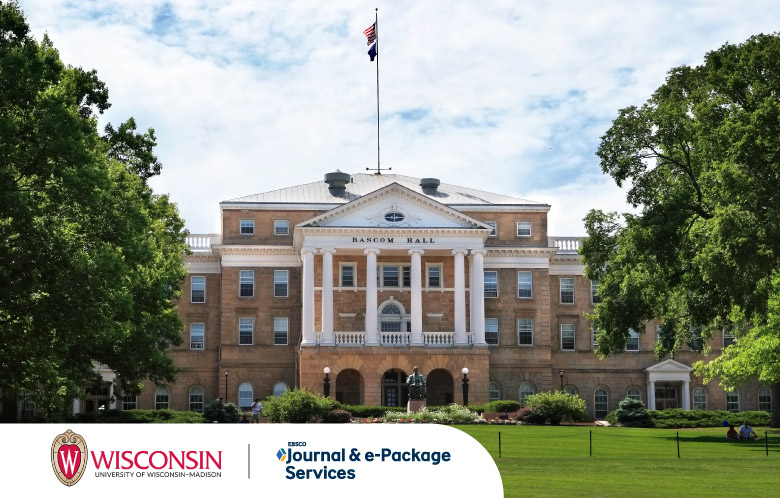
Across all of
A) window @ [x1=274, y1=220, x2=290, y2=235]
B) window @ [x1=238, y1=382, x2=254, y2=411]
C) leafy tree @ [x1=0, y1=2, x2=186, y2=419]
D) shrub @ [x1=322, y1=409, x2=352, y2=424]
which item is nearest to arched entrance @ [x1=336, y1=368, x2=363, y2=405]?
window @ [x1=238, y1=382, x2=254, y2=411]

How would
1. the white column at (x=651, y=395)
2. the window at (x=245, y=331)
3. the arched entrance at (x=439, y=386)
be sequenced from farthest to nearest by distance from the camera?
the white column at (x=651, y=395) < the window at (x=245, y=331) < the arched entrance at (x=439, y=386)

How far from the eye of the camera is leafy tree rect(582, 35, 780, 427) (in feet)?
128

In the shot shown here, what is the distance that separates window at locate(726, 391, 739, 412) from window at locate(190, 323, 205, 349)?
36263mm

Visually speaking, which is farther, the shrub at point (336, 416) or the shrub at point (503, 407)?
the shrub at point (503, 407)

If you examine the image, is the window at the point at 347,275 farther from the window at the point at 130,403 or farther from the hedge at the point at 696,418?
the hedge at the point at 696,418

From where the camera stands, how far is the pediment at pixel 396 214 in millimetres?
73750

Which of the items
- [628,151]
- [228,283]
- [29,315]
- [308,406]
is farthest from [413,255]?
[29,315]

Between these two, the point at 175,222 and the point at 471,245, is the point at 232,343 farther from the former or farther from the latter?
the point at 175,222

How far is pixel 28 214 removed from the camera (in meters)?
29.6

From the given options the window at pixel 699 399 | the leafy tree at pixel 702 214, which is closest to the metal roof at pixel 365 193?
the window at pixel 699 399

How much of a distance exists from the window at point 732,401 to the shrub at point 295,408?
35880 millimetres

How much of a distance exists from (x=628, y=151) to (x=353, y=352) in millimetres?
28965

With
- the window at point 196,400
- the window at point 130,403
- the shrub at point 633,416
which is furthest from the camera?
the window at point 196,400

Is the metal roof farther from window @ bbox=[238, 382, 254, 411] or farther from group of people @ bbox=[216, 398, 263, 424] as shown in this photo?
group of people @ bbox=[216, 398, 263, 424]
